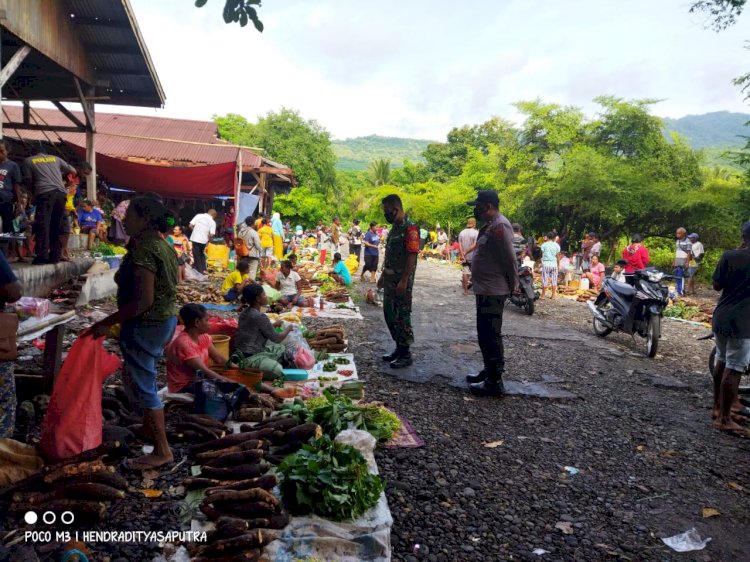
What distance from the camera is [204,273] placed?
519 inches

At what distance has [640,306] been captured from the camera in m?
7.72

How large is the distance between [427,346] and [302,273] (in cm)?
736

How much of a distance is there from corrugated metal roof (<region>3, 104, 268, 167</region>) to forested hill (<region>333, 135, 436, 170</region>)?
11360 cm


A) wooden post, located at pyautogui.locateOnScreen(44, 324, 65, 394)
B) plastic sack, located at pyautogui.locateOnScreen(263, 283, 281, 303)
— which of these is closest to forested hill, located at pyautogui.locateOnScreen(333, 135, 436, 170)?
plastic sack, located at pyautogui.locateOnScreen(263, 283, 281, 303)

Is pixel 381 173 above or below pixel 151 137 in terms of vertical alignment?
above

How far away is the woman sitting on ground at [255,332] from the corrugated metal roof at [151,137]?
10105 mm

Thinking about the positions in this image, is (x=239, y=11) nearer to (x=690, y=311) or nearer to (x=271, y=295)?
(x=271, y=295)

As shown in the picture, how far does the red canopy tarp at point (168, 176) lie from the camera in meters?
14.2

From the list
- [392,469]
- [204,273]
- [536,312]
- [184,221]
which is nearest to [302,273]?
[204,273]

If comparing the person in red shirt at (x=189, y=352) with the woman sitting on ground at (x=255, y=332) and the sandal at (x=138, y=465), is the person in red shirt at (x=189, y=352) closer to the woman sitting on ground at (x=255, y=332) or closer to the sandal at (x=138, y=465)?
the woman sitting on ground at (x=255, y=332)

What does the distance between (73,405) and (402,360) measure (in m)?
3.76

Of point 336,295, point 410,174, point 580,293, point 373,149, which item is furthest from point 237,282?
point 373,149

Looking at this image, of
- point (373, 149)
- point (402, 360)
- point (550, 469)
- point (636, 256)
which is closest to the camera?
point (550, 469)

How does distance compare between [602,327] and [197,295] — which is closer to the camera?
[602,327]
